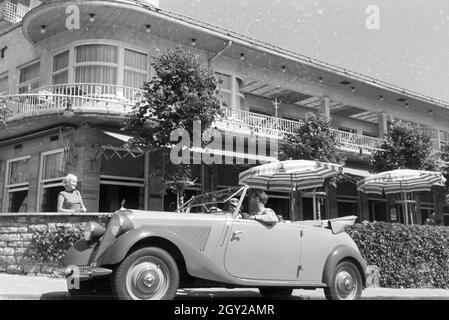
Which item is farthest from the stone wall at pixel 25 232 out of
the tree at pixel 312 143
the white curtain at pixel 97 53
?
the tree at pixel 312 143

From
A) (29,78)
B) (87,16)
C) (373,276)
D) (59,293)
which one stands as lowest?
(373,276)

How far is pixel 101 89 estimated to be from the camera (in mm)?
16922

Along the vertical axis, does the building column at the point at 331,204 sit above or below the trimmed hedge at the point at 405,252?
above

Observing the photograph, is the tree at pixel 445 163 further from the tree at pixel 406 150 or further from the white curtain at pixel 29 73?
the white curtain at pixel 29 73

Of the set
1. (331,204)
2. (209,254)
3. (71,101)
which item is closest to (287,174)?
(209,254)

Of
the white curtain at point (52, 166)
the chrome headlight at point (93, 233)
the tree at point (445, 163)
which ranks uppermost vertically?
the tree at point (445, 163)

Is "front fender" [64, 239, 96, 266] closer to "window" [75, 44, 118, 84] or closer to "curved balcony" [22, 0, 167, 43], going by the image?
"window" [75, 44, 118, 84]

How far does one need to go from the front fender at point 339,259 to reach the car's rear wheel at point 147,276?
92.7 inches

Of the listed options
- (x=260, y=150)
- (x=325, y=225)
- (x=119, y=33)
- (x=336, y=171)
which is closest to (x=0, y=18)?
(x=119, y=33)

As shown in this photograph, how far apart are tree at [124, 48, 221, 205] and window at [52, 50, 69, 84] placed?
5.34 m

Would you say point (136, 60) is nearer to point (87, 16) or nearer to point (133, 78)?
point (133, 78)

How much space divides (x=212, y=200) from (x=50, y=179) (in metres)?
12.4

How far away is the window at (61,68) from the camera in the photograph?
18078 mm

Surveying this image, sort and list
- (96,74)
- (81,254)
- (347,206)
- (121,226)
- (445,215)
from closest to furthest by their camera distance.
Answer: (121,226) < (81,254) < (96,74) < (347,206) < (445,215)
